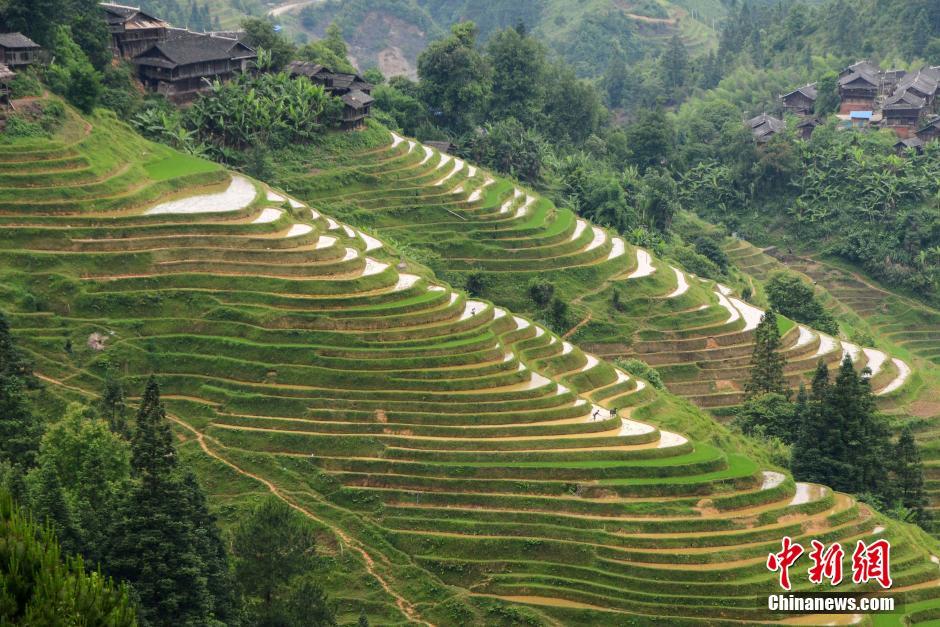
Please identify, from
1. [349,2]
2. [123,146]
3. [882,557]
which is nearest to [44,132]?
[123,146]

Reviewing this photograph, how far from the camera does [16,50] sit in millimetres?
51469

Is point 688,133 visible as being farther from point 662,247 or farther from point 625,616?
point 625,616

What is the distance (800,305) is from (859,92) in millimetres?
29946

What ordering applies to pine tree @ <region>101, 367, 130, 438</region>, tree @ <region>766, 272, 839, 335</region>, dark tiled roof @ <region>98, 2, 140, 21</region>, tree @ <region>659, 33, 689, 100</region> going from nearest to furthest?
1. pine tree @ <region>101, 367, 130, 438</region>
2. dark tiled roof @ <region>98, 2, 140, 21</region>
3. tree @ <region>766, 272, 839, 335</region>
4. tree @ <region>659, 33, 689, 100</region>

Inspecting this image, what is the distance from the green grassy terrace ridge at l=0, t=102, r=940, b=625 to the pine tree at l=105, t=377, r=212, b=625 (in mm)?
6283

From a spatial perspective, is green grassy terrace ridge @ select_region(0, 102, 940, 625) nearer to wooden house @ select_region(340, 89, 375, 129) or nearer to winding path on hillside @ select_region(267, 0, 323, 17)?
wooden house @ select_region(340, 89, 375, 129)

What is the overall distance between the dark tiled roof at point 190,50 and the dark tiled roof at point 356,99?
4794 millimetres

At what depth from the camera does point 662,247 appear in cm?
6919

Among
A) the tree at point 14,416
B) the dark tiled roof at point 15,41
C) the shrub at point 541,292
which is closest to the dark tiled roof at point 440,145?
the shrub at point 541,292

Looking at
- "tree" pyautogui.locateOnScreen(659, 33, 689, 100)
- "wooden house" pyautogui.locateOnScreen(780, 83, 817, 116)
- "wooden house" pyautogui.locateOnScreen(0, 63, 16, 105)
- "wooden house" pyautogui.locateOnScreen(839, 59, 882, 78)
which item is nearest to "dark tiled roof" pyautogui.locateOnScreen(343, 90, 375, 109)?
"wooden house" pyautogui.locateOnScreen(0, 63, 16, 105)

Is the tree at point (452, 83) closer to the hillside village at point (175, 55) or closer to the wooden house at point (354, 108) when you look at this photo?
the wooden house at point (354, 108)

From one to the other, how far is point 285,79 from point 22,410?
96.3 ft

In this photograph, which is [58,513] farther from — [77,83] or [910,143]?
[910,143]

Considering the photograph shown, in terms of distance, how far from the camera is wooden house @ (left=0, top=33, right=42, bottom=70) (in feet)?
167
